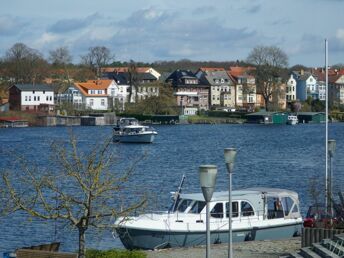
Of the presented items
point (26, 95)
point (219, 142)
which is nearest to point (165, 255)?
point (219, 142)

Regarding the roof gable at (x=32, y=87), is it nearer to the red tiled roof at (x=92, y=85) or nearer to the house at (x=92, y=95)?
the house at (x=92, y=95)

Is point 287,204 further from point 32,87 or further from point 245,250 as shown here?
point 32,87

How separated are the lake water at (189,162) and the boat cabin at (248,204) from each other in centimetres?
179

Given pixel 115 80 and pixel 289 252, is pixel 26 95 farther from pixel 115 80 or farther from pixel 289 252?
pixel 289 252

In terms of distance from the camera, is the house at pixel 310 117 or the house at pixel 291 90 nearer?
the house at pixel 310 117

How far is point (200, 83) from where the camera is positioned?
180 meters

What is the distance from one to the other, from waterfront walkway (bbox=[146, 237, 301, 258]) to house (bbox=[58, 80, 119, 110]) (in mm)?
135714

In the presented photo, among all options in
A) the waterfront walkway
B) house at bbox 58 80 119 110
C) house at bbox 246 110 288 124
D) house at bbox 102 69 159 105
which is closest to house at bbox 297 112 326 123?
house at bbox 246 110 288 124

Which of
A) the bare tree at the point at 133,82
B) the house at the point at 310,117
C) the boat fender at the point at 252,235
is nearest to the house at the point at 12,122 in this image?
the bare tree at the point at 133,82

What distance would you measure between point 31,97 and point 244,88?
41.5 meters

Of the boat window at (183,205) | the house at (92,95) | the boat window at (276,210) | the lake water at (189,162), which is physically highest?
the house at (92,95)

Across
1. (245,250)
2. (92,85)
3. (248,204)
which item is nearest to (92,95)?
(92,85)

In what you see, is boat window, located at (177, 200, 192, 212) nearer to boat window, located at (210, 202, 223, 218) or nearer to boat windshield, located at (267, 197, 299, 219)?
boat window, located at (210, 202, 223, 218)

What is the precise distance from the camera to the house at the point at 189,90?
570 feet
